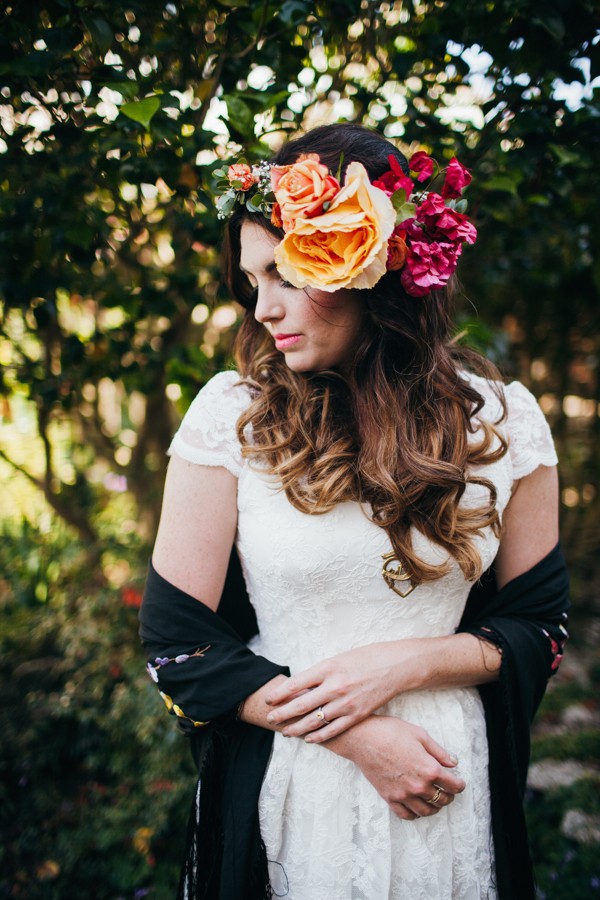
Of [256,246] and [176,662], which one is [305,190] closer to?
[256,246]

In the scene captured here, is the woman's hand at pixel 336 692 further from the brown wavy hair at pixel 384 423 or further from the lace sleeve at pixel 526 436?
the lace sleeve at pixel 526 436

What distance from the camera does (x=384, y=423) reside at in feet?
4.52

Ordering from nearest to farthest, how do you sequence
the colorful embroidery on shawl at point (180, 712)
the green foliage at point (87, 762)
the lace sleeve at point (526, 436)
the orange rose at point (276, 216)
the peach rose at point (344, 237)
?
the peach rose at point (344, 237)
the orange rose at point (276, 216)
the colorful embroidery on shawl at point (180, 712)
the lace sleeve at point (526, 436)
the green foliage at point (87, 762)

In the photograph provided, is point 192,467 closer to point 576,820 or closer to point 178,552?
point 178,552

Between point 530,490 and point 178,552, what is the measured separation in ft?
2.87

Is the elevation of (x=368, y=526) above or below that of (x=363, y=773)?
above

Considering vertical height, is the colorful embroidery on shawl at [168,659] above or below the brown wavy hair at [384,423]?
below

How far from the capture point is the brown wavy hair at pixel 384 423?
1297mm

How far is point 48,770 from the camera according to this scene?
104 inches

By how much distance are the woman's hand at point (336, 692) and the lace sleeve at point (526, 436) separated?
55 cm

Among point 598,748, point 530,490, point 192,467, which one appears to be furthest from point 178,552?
point 598,748

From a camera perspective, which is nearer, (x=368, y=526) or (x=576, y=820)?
(x=368, y=526)

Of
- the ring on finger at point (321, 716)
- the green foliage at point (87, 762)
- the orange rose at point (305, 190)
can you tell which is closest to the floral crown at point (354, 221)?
the orange rose at point (305, 190)

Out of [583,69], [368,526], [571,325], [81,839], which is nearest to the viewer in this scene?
[368,526]
